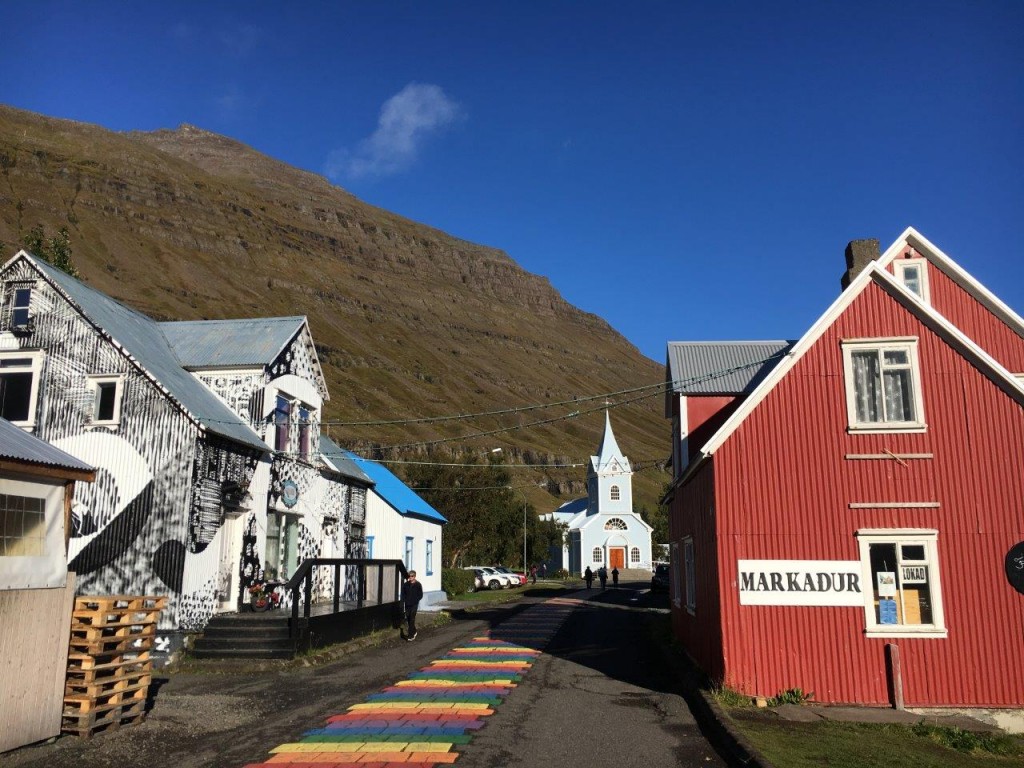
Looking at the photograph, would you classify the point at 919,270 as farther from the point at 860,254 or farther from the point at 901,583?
the point at 901,583

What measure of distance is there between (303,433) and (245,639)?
304 inches

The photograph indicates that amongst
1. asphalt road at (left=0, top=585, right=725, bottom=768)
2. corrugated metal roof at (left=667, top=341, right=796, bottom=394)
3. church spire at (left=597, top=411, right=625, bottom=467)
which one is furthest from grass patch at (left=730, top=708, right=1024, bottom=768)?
church spire at (left=597, top=411, right=625, bottom=467)

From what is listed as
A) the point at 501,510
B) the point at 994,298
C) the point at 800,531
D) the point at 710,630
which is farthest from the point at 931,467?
the point at 501,510

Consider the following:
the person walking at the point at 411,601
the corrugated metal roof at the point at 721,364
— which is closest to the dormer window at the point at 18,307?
the person walking at the point at 411,601

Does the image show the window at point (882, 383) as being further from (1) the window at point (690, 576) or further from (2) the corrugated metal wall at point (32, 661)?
(2) the corrugated metal wall at point (32, 661)

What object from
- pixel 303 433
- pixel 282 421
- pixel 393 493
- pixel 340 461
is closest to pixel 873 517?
pixel 282 421

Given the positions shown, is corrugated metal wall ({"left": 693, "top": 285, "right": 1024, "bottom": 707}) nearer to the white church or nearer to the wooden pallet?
the wooden pallet

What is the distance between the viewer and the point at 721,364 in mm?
19797

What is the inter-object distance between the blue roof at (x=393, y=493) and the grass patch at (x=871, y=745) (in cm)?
2143

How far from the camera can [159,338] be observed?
2220 centimetres

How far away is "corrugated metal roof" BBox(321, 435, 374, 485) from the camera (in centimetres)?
2641

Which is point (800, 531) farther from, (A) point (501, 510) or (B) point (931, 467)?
(A) point (501, 510)

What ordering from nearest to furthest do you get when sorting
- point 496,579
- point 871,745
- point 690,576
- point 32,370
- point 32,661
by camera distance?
point 32,661, point 871,745, point 690,576, point 32,370, point 496,579

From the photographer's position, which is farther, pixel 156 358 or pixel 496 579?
pixel 496 579
